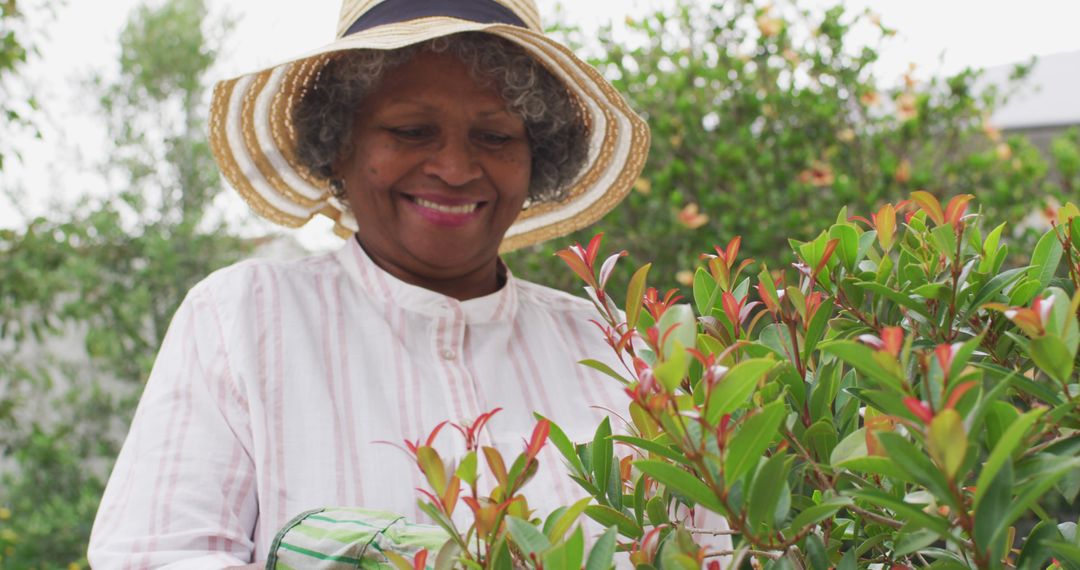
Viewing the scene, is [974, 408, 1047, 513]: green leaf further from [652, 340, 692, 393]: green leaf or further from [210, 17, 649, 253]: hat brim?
[210, 17, 649, 253]: hat brim

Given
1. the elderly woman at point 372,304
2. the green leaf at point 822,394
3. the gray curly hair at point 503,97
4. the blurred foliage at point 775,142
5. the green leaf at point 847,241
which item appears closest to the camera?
the green leaf at point 822,394

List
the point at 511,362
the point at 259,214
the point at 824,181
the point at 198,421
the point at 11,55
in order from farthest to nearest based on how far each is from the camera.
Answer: the point at 824,181
the point at 11,55
the point at 259,214
the point at 511,362
the point at 198,421

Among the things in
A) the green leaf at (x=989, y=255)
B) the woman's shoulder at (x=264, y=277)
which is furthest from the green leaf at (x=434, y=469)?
A: the woman's shoulder at (x=264, y=277)

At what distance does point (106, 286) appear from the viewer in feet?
18.3

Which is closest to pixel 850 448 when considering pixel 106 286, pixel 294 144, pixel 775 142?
pixel 294 144

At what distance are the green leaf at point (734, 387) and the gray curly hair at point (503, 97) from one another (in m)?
1.37

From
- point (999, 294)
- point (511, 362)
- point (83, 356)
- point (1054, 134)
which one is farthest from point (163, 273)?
point (999, 294)

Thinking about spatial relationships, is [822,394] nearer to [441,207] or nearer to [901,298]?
[901,298]

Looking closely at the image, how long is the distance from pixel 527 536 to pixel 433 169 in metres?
1.25

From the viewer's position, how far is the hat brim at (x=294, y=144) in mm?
2176

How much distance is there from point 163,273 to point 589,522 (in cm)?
439

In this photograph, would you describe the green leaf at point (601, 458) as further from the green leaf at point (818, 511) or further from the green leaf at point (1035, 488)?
the green leaf at point (1035, 488)

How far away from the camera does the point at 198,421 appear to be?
1.68m

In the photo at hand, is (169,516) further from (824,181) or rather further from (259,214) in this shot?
(824,181)
